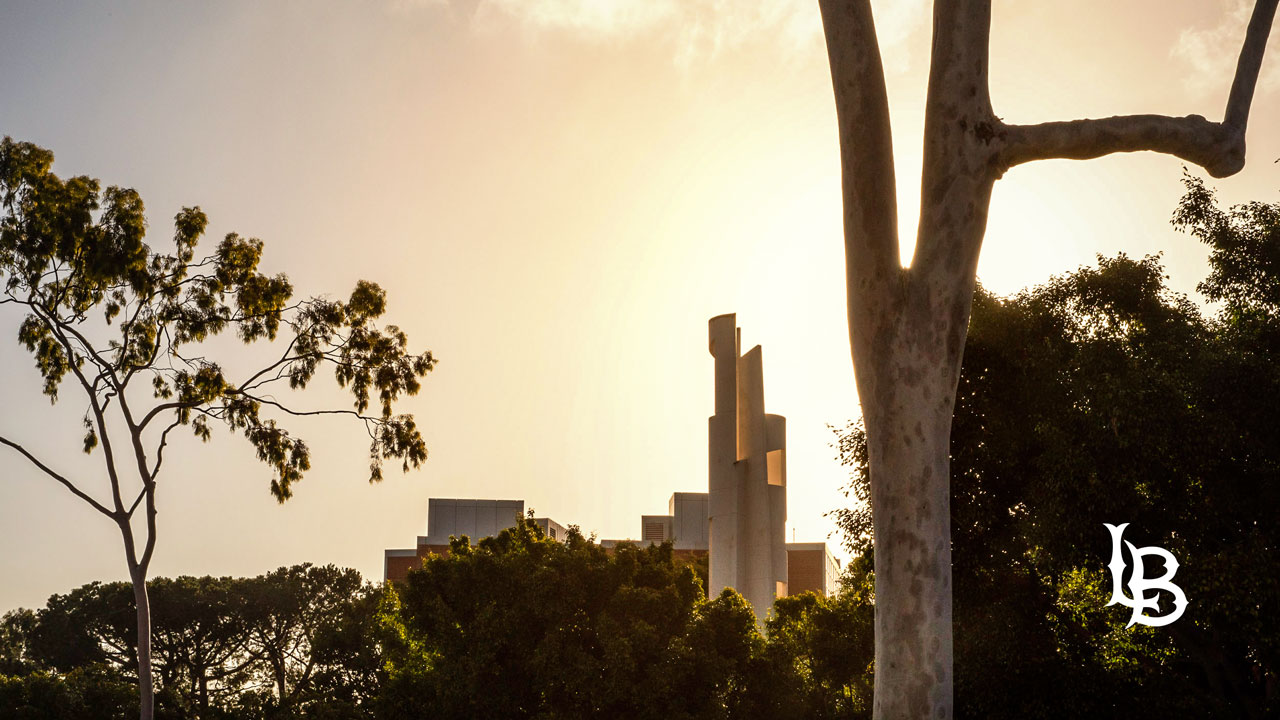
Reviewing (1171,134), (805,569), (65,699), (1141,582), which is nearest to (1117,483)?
(1141,582)

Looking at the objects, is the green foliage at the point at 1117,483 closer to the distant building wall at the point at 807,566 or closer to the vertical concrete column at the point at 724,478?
the vertical concrete column at the point at 724,478

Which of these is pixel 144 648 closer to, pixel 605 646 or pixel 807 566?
pixel 605 646

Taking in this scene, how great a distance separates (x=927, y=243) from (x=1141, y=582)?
32.3 ft

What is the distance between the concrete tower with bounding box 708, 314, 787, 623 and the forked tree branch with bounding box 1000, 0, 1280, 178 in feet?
76.2

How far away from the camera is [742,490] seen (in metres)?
30.5

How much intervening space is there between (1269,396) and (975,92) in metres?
10.4

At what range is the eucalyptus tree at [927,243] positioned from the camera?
22.4ft

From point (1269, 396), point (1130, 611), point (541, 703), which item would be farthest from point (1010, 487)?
point (541, 703)

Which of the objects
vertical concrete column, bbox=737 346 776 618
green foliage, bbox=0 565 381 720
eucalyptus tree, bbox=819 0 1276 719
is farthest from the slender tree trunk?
green foliage, bbox=0 565 381 720

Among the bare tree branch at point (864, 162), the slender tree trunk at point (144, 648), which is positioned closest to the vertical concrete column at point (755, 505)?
the slender tree trunk at point (144, 648)

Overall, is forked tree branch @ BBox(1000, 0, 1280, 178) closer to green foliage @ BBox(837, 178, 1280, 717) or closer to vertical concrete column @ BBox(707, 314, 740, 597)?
green foliage @ BBox(837, 178, 1280, 717)

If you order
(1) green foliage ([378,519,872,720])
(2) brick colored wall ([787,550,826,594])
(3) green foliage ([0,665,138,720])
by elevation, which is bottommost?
(3) green foliage ([0,665,138,720])

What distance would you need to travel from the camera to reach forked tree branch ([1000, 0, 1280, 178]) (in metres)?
7.02

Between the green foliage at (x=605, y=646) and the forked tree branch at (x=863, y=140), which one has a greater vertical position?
the forked tree branch at (x=863, y=140)
